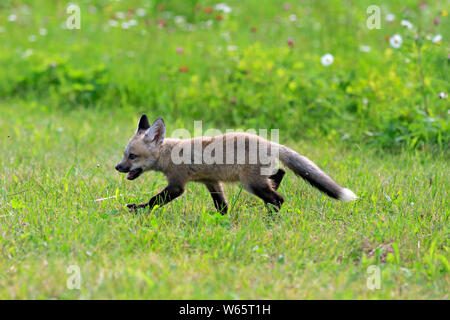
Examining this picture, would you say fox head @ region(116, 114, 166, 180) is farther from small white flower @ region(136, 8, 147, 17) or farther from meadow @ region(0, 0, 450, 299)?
small white flower @ region(136, 8, 147, 17)

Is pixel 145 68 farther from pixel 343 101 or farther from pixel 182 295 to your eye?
pixel 182 295

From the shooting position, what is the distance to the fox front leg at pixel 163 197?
17.1ft

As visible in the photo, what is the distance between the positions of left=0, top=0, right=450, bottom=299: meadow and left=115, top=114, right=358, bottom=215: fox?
21 cm

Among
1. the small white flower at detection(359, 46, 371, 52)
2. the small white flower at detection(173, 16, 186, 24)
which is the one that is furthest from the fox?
the small white flower at detection(173, 16, 186, 24)

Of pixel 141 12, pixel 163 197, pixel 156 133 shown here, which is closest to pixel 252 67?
pixel 156 133

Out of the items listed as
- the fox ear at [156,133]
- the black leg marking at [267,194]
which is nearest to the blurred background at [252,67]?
the black leg marking at [267,194]

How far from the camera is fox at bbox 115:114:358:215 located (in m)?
5.21

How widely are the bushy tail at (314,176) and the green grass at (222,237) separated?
0.21 meters

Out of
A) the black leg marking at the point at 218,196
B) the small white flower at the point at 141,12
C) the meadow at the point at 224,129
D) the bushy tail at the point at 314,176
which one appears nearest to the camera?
the meadow at the point at 224,129

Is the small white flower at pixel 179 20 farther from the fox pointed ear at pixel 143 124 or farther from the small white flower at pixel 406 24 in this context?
the fox pointed ear at pixel 143 124
